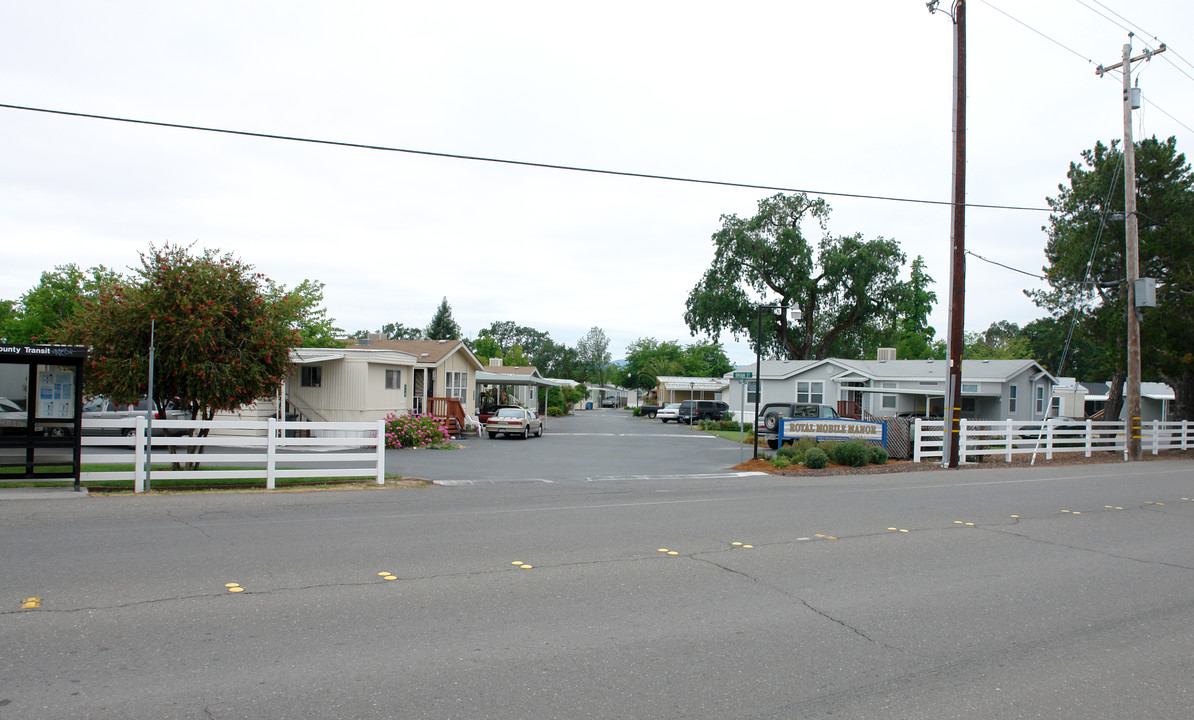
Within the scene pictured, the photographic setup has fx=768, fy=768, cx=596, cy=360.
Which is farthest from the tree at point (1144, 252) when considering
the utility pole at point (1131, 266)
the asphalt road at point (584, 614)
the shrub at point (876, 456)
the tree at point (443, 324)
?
the tree at point (443, 324)

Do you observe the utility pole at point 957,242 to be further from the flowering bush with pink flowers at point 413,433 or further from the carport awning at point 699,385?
the carport awning at point 699,385

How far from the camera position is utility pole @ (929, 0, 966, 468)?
69.2ft

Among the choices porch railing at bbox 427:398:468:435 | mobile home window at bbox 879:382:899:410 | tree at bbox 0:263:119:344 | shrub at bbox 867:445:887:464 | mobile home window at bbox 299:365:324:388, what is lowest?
shrub at bbox 867:445:887:464

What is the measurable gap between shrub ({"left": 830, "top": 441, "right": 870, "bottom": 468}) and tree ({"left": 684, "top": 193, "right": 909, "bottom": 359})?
33083 mm

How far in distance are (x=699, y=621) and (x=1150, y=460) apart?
26.5 meters

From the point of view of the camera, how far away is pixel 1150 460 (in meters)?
25.7

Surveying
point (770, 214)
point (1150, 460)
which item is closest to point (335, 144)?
point (1150, 460)

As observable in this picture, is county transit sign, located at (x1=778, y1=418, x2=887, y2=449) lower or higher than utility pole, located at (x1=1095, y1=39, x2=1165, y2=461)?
lower

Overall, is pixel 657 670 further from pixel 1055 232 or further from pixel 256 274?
pixel 1055 232

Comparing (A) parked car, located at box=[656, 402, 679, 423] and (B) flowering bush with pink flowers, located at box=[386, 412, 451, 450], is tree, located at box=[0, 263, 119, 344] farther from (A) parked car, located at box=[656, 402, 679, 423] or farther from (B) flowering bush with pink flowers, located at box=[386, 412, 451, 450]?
(A) parked car, located at box=[656, 402, 679, 423]

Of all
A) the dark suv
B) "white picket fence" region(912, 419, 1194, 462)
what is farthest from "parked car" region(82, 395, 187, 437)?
the dark suv

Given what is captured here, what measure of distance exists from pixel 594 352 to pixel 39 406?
12104 cm

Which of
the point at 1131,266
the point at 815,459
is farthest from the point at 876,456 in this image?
the point at 1131,266

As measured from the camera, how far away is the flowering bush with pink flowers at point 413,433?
83.1 ft
